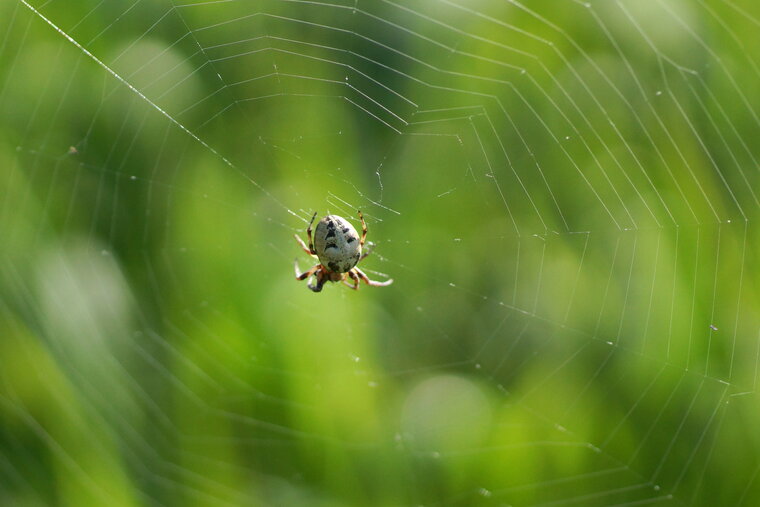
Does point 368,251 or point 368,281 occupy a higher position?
point 368,251

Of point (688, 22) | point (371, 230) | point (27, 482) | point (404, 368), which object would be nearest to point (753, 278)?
point (688, 22)

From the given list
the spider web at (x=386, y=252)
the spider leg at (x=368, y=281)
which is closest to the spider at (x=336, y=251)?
the spider leg at (x=368, y=281)

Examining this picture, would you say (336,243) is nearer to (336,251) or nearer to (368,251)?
(336,251)

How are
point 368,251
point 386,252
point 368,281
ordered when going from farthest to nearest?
point 368,251 < point 368,281 < point 386,252

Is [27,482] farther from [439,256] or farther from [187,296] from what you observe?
[439,256]

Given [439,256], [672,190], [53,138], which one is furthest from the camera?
[53,138]

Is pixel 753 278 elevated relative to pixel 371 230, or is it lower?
lower

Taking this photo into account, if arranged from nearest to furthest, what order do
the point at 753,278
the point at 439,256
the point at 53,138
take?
the point at 753,278 < the point at 439,256 < the point at 53,138

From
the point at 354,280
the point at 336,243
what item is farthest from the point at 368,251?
the point at 336,243
